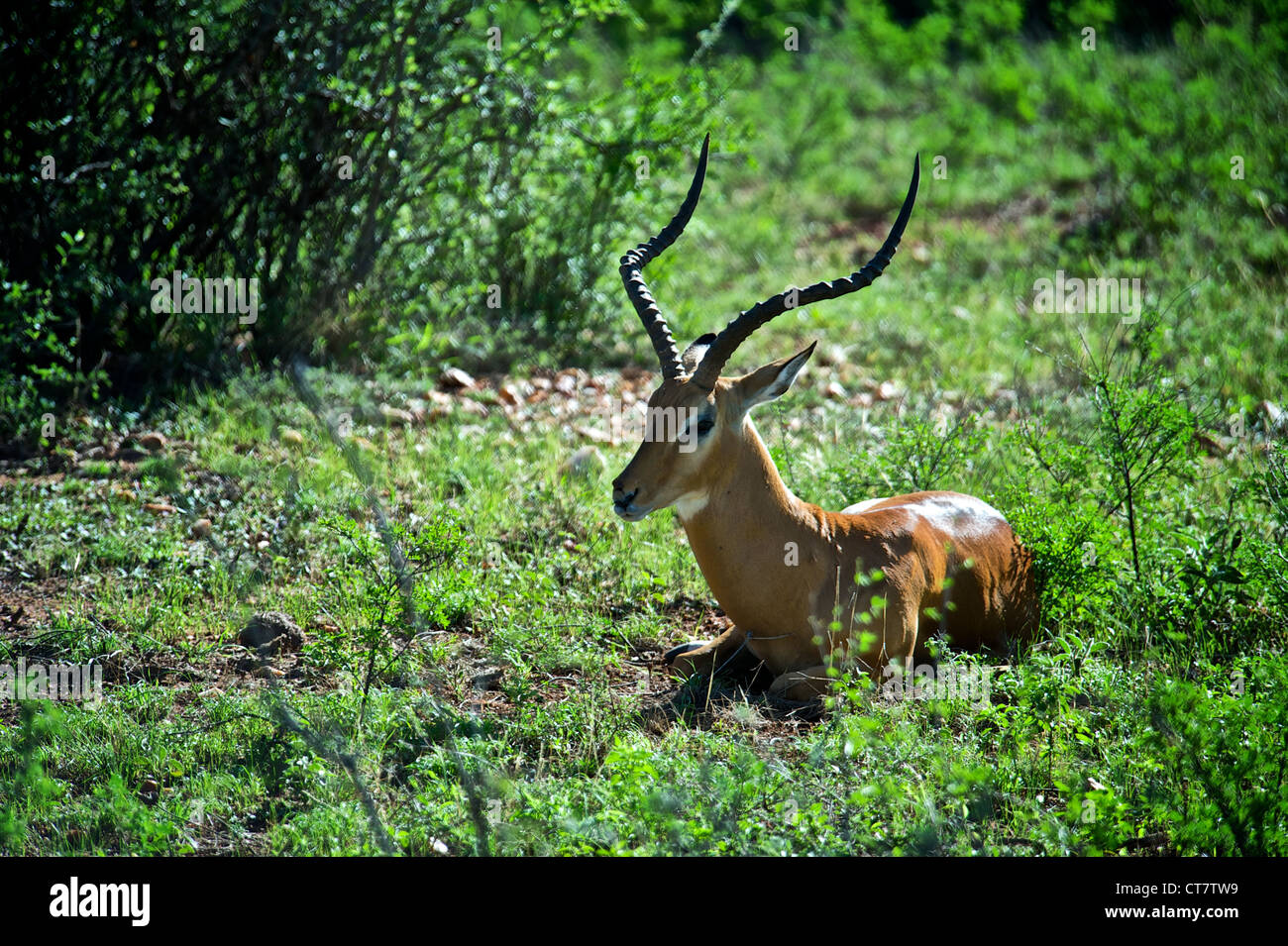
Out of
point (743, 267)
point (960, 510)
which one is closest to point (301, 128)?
point (743, 267)

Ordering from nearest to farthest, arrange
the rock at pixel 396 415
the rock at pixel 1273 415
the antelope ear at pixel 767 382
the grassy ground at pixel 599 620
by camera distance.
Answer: the grassy ground at pixel 599 620, the antelope ear at pixel 767 382, the rock at pixel 1273 415, the rock at pixel 396 415

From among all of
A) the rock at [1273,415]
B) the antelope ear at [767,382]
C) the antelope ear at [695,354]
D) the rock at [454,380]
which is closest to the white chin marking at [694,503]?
the antelope ear at [767,382]

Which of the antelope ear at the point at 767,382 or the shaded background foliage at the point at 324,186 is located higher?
the shaded background foliage at the point at 324,186

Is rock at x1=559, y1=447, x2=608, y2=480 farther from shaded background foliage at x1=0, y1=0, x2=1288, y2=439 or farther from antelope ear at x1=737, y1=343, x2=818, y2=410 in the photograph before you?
antelope ear at x1=737, y1=343, x2=818, y2=410

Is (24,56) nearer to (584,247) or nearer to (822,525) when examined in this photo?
(584,247)

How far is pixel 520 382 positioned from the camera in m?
8.70

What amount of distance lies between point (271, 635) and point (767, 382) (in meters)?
2.49

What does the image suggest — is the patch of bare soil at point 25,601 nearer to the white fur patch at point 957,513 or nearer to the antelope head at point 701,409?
the antelope head at point 701,409

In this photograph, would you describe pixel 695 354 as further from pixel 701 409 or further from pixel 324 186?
pixel 324 186

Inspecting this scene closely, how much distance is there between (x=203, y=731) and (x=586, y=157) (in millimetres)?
5548

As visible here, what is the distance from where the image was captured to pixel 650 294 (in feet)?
18.2

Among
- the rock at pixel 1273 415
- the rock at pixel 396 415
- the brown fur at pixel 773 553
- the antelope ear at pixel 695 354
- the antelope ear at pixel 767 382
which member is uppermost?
the antelope ear at pixel 695 354

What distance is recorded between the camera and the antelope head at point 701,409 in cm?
493

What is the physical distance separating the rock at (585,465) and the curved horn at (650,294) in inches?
68.0
